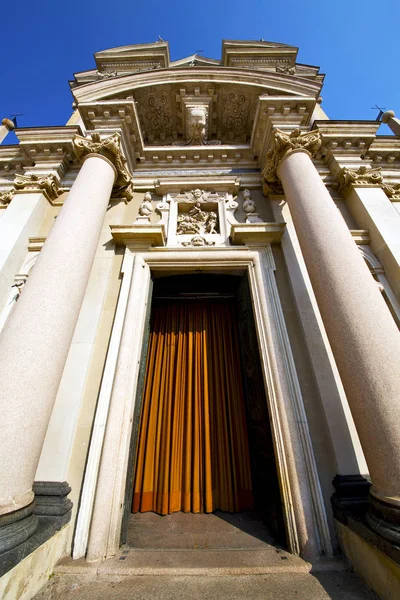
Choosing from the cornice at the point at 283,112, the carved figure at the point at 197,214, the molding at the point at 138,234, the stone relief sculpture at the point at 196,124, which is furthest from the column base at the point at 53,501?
the stone relief sculpture at the point at 196,124

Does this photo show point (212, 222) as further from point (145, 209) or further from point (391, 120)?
point (391, 120)

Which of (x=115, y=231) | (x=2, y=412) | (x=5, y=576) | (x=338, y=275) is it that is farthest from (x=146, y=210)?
(x=5, y=576)

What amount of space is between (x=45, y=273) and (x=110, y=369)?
1491 millimetres

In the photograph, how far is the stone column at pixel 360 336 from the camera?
2.19 m

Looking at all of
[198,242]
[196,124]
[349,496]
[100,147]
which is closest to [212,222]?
[198,242]

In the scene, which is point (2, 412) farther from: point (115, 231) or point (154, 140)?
point (154, 140)

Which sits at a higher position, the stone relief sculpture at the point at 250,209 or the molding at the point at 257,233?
the stone relief sculpture at the point at 250,209

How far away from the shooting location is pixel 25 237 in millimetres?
4809

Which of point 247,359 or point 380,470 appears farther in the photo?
point 247,359

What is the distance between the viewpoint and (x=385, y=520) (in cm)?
208

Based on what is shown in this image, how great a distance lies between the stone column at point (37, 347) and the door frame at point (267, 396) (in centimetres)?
82

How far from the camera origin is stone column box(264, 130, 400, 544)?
7.19 ft

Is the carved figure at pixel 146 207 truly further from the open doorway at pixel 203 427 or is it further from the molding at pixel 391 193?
the molding at pixel 391 193

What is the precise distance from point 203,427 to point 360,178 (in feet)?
19.0
